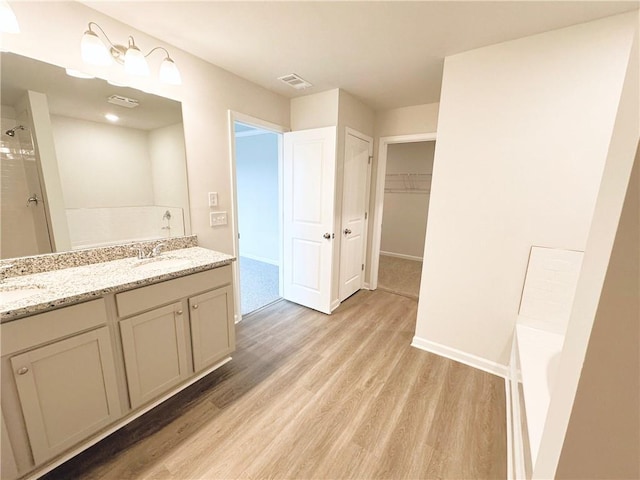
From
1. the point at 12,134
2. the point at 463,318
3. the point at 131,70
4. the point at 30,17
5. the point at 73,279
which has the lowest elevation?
the point at 463,318

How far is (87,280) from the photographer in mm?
1383

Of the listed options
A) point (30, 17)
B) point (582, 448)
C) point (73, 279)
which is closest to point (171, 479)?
point (73, 279)

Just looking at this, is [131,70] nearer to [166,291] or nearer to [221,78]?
[221,78]

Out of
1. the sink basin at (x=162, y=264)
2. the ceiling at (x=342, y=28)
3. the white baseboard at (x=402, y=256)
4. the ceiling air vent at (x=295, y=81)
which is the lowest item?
the white baseboard at (x=402, y=256)

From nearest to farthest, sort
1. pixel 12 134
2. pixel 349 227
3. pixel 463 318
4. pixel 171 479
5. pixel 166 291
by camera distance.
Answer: pixel 171 479
pixel 12 134
pixel 166 291
pixel 463 318
pixel 349 227

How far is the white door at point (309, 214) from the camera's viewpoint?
2.70m

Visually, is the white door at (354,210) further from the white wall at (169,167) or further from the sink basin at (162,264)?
the sink basin at (162,264)

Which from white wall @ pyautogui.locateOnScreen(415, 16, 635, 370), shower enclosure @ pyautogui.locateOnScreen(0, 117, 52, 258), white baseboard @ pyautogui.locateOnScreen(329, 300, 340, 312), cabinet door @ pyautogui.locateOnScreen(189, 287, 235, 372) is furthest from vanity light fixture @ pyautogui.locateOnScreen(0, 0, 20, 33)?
white baseboard @ pyautogui.locateOnScreen(329, 300, 340, 312)

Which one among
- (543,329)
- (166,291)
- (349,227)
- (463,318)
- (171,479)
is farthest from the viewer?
(349,227)

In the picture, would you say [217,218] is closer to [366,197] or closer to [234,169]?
[234,169]

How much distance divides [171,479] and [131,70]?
2.28 metres

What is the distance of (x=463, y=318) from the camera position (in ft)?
7.04

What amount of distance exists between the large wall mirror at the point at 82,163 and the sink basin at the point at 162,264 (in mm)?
258

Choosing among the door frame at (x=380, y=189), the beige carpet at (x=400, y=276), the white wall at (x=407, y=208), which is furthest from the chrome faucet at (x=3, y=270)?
the white wall at (x=407, y=208)
